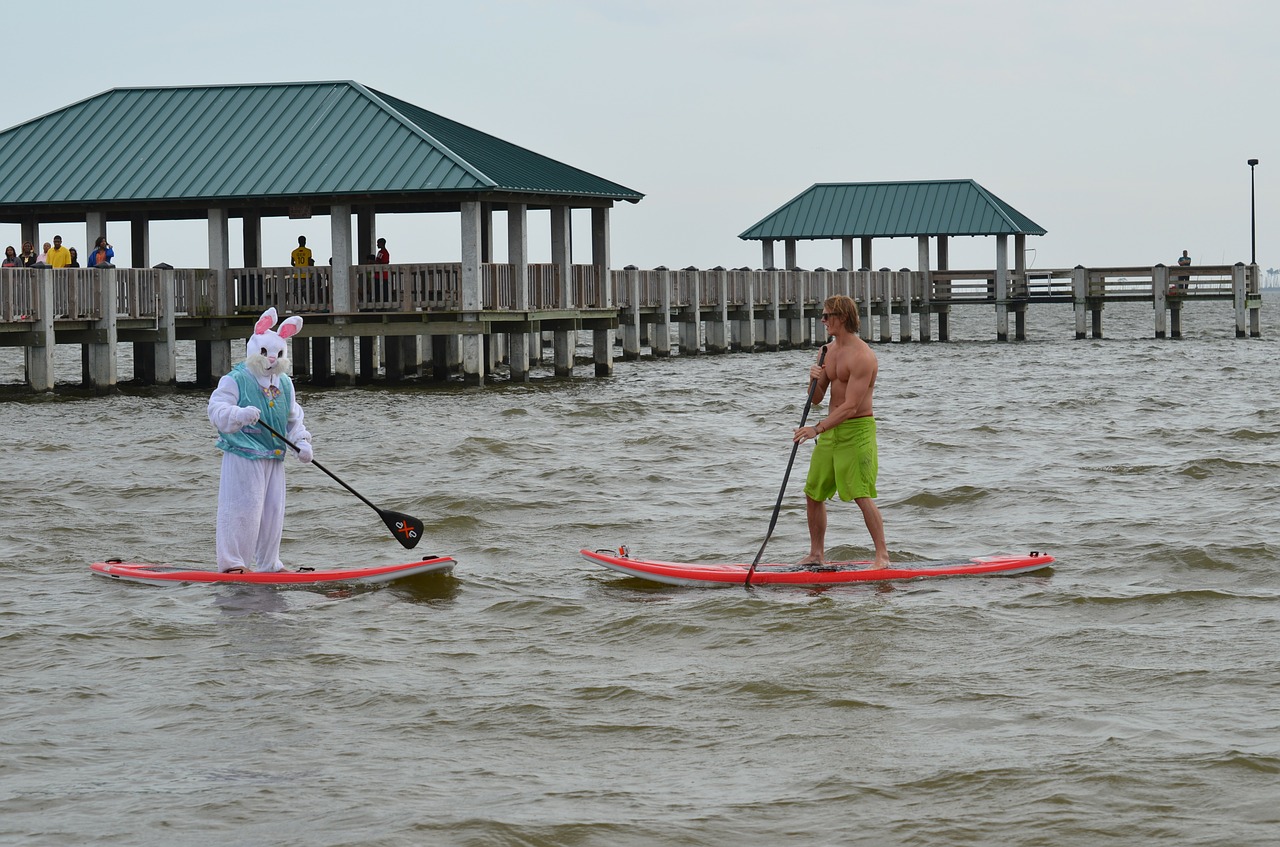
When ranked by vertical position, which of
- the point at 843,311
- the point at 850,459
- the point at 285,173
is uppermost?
the point at 285,173

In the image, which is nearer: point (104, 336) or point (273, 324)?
point (273, 324)

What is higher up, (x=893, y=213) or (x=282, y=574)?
(x=893, y=213)

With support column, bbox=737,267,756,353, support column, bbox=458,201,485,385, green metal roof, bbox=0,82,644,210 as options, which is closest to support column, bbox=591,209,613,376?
green metal roof, bbox=0,82,644,210

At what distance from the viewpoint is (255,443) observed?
10.2 m

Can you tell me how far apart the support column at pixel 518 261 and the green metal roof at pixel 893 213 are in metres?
22.6

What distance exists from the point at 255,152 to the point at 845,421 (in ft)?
73.4

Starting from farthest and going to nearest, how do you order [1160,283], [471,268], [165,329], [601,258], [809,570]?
[1160,283] → [601,258] → [165,329] → [471,268] → [809,570]

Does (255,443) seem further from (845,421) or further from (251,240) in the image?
(251,240)

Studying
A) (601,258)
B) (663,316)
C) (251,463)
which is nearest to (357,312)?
(601,258)

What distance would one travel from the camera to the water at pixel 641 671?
21.1 ft

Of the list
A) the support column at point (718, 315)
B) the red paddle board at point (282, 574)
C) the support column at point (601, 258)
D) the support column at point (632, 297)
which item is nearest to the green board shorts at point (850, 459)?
the red paddle board at point (282, 574)

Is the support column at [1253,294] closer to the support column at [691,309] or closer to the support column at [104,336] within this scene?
the support column at [691,309]

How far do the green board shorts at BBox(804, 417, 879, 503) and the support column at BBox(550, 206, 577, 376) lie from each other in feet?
67.5

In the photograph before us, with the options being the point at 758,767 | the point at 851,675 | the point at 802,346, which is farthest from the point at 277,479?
the point at 802,346
